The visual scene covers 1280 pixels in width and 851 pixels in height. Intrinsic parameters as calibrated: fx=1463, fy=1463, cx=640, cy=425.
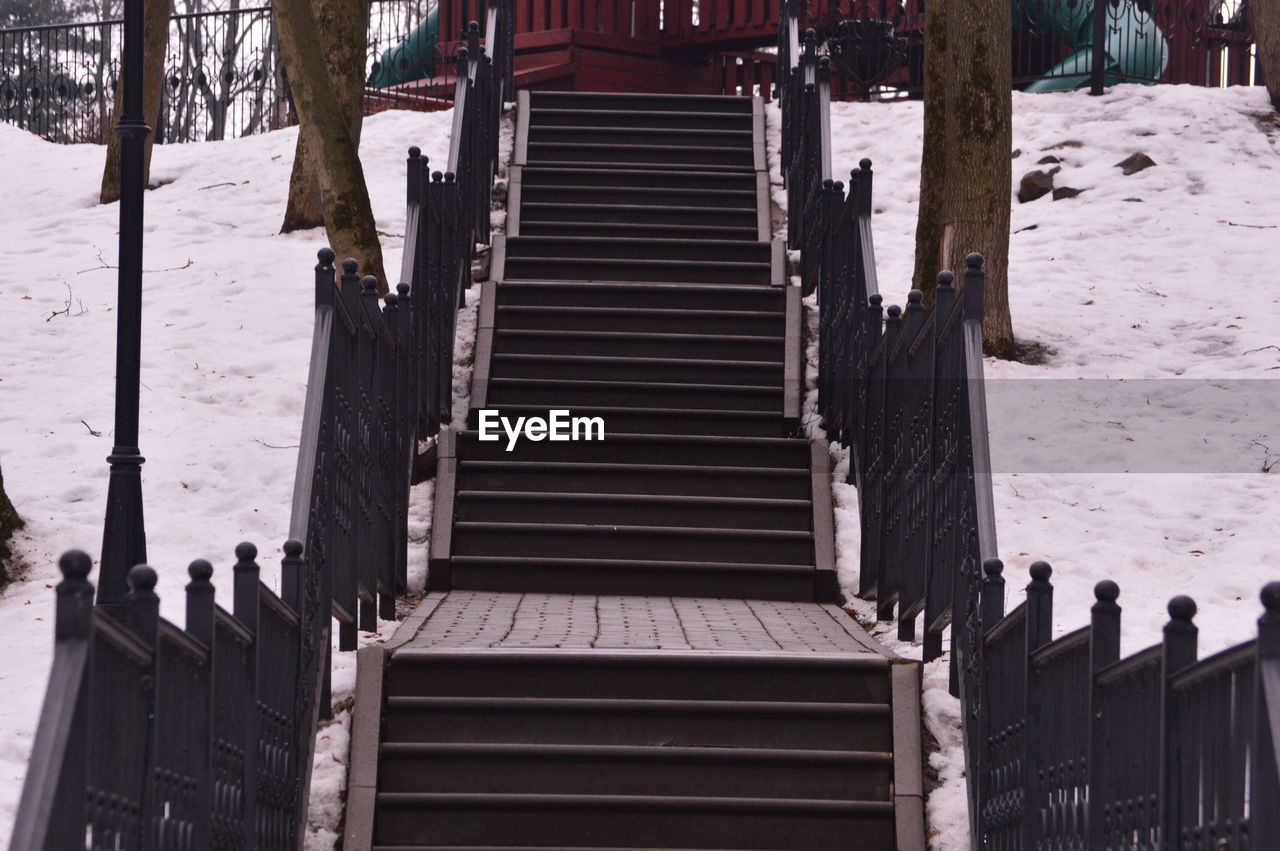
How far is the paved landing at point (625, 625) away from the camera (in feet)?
18.5

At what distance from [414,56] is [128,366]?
15.5 meters

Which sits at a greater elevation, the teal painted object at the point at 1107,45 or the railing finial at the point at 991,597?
the teal painted object at the point at 1107,45

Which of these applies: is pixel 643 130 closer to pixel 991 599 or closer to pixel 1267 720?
pixel 991 599

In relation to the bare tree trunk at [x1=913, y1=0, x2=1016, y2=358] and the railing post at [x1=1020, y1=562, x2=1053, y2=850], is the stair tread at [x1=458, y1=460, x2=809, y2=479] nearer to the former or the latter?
the bare tree trunk at [x1=913, y1=0, x2=1016, y2=358]

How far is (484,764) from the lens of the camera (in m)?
5.04

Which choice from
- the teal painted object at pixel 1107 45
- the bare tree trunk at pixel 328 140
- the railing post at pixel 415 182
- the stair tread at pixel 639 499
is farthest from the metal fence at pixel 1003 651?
the teal painted object at pixel 1107 45

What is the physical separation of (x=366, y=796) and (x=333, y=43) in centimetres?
837

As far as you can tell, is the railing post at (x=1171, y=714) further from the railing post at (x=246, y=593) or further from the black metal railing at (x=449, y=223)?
the black metal railing at (x=449, y=223)

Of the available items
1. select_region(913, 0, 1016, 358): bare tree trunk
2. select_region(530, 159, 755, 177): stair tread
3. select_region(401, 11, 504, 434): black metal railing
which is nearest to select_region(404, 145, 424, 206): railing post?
select_region(401, 11, 504, 434): black metal railing

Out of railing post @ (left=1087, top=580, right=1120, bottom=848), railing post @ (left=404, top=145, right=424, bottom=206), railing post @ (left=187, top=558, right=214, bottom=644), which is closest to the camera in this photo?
railing post @ (left=187, top=558, right=214, bottom=644)

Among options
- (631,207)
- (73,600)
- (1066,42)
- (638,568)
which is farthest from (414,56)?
(73,600)

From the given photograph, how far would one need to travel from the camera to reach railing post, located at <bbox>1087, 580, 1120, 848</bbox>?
3258 mm

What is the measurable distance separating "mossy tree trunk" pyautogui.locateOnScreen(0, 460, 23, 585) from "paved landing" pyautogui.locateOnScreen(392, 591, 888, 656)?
1969mm

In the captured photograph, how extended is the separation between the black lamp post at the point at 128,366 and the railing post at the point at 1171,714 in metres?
3.77
